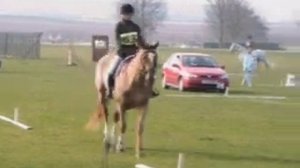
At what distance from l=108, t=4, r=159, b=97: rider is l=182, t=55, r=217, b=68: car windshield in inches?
888

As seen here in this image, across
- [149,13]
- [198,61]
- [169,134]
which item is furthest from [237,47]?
[149,13]

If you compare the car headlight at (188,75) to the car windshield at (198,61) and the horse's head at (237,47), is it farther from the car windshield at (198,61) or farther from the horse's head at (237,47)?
the horse's head at (237,47)

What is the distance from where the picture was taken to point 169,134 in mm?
22078

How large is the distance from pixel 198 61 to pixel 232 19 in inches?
4563

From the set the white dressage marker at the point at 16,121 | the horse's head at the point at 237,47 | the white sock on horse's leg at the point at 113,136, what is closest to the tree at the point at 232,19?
the horse's head at the point at 237,47

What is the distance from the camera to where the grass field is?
701 inches

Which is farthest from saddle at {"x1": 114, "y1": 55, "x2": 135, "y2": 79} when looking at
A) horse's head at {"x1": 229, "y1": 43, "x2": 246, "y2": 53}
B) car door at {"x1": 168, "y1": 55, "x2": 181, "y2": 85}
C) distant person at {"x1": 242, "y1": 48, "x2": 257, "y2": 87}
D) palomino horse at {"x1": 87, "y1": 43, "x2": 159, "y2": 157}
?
horse's head at {"x1": 229, "y1": 43, "x2": 246, "y2": 53}

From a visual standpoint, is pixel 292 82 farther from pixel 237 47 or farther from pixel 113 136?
pixel 113 136

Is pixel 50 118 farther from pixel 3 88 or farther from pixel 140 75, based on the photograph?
pixel 3 88

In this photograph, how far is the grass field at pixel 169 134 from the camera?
17812 mm

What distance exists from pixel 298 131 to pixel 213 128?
1.97m

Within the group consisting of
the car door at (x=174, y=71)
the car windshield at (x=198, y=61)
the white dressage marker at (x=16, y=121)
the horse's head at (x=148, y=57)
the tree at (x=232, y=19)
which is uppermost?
the horse's head at (x=148, y=57)

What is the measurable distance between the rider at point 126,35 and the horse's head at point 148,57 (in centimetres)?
44

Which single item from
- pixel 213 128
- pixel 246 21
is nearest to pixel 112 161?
pixel 213 128
